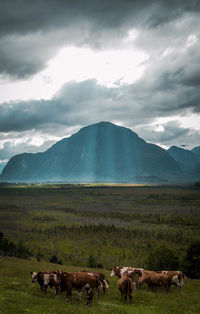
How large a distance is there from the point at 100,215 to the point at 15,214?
160ft

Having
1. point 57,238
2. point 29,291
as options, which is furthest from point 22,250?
point 29,291

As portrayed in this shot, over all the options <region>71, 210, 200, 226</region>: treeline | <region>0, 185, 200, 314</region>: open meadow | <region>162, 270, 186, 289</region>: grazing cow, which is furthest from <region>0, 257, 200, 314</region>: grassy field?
<region>71, 210, 200, 226</region>: treeline

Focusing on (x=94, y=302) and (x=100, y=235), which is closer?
(x=94, y=302)

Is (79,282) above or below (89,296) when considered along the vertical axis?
above

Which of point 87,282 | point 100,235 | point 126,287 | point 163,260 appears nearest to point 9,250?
point 163,260

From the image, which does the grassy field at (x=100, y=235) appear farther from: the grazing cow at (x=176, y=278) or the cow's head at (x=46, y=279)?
the cow's head at (x=46, y=279)

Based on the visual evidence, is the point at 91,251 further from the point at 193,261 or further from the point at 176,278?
the point at 176,278

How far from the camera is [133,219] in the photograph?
124 meters

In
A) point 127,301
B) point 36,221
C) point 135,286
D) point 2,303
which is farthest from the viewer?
point 36,221

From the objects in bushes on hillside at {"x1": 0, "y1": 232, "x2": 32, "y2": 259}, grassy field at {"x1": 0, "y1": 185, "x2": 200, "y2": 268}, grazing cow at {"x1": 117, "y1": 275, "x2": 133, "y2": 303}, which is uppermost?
grazing cow at {"x1": 117, "y1": 275, "x2": 133, "y2": 303}

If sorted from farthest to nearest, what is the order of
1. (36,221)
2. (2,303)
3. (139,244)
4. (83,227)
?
(36,221)
(83,227)
(139,244)
(2,303)

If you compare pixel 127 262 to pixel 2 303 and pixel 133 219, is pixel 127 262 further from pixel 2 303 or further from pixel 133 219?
pixel 133 219

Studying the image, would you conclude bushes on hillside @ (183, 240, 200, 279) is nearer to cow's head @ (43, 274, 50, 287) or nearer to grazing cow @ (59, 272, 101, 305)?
grazing cow @ (59, 272, 101, 305)

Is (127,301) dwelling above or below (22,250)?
above
